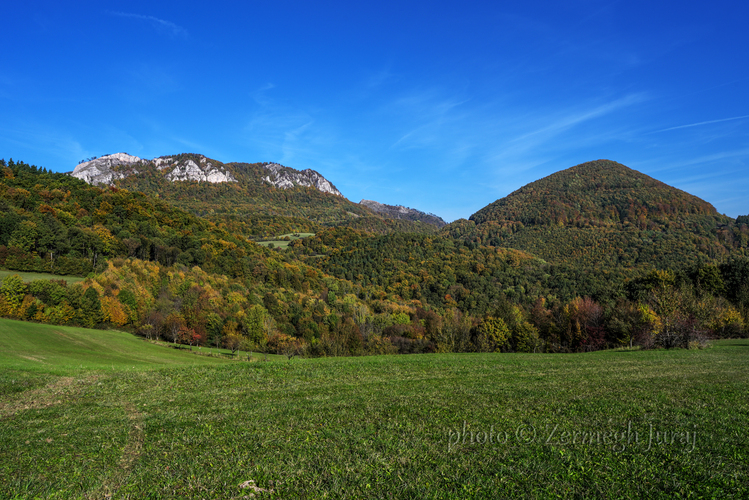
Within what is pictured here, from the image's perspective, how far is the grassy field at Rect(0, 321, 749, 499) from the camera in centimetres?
569

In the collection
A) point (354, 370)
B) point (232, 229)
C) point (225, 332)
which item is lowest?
point (225, 332)

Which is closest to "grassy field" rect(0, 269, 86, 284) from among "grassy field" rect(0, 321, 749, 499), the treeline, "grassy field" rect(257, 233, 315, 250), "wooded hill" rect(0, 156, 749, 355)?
"wooded hill" rect(0, 156, 749, 355)

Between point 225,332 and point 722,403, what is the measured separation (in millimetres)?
74493

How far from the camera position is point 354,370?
17.2 metres

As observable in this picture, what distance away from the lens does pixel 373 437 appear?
306 inches

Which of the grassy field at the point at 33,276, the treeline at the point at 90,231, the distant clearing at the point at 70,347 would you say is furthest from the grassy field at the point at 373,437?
Result: the treeline at the point at 90,231

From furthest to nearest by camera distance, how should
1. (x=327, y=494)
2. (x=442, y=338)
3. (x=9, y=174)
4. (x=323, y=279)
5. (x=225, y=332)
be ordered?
(x=323, y=279), (x=9, y=174), (x=225, y=332), (x=442, y=338), (x=327, y=494)

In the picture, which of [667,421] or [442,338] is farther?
[442,338]

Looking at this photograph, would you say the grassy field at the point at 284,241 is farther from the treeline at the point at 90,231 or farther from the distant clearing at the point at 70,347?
the distant clearing at the point at 70,347

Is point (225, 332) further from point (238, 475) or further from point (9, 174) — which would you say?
point (9, 174)

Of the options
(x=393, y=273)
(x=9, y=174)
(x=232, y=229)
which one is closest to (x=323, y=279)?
(x=393, y=273)

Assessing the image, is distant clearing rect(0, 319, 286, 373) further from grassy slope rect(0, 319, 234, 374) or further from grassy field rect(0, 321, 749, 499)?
grassy field rect(0, 321, 749, 499)

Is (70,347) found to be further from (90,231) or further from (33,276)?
(90,231)

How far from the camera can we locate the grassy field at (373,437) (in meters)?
5.69
